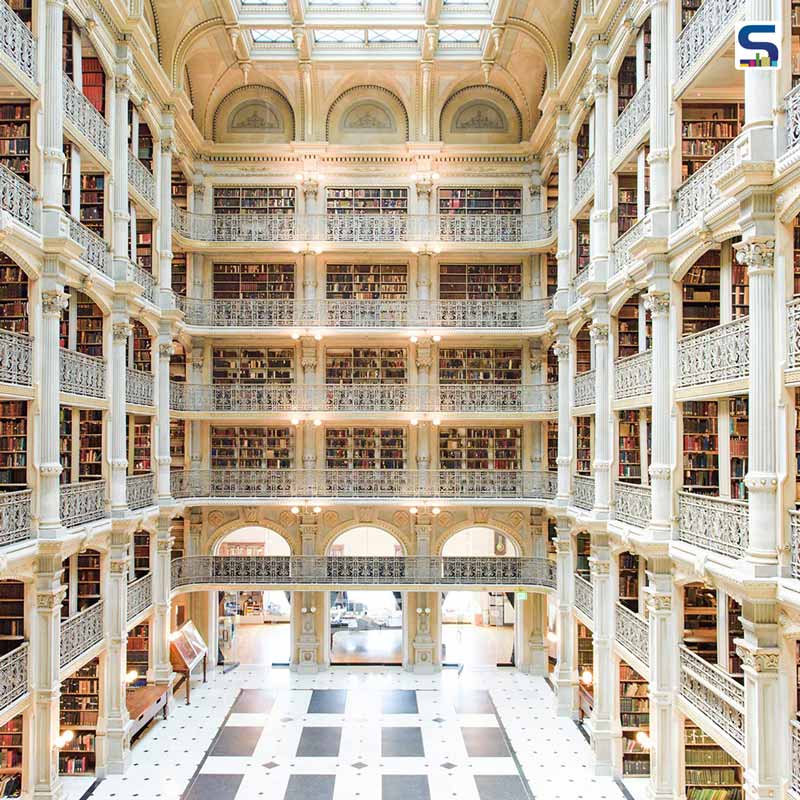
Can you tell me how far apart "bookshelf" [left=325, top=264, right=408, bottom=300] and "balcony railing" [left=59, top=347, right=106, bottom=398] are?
5.46 m

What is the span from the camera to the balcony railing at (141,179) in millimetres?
10883

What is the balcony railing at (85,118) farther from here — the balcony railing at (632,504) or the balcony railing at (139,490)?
the balcony railing at (632,504)

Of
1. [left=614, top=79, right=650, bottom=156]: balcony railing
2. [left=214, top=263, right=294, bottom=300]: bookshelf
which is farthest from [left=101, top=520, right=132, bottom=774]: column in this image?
[left=614, top=79, right=650, bottom=156]: balcony railing

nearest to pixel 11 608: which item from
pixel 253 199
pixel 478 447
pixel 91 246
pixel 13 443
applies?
pixel 13 443

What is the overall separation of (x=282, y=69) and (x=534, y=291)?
596 cm

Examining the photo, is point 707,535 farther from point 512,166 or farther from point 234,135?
point 234,135

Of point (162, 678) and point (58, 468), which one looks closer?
point (58, 468)

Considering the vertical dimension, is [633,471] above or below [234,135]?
below

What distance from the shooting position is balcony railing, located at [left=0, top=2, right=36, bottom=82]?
720cm

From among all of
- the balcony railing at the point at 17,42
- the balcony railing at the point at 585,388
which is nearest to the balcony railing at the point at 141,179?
the balcony railing at the point at 17,42

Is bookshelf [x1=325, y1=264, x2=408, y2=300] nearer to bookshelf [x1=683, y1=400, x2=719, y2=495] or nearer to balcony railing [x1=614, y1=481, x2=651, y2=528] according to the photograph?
balcony railing [x1=614, y1=481, x2=651, y2=528]

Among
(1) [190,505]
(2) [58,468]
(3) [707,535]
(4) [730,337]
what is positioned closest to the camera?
(4) [730,337]

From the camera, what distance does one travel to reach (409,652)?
14227 mm

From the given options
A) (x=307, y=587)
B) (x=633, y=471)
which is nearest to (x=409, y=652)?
(x=307, y=587)
